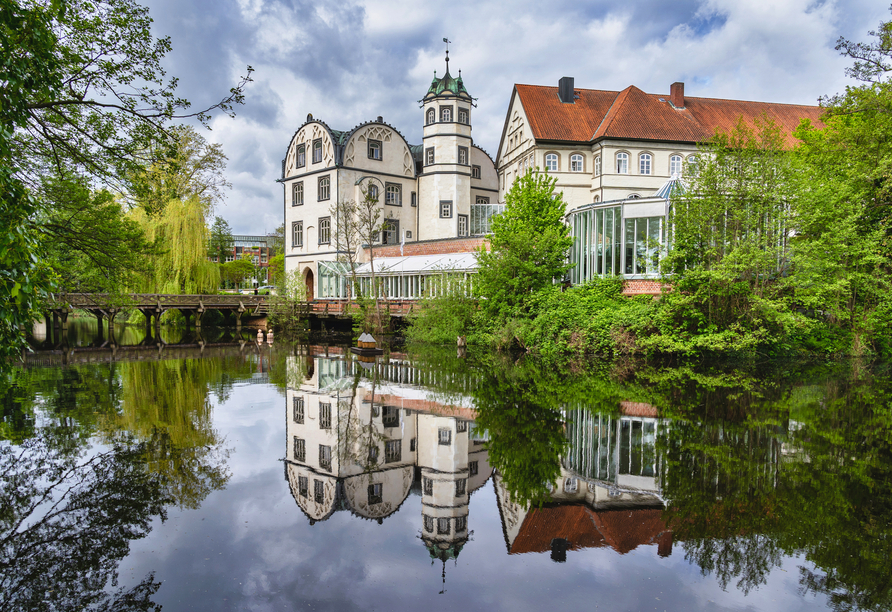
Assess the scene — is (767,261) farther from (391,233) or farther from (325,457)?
(391,233)

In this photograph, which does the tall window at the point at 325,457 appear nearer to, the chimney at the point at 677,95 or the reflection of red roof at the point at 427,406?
the reflection of red roof at the point at 427,406

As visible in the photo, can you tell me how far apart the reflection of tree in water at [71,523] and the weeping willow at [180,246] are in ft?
101

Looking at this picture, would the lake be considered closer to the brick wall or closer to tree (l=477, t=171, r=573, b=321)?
tree (l=477, t=171, r=573, b=321)

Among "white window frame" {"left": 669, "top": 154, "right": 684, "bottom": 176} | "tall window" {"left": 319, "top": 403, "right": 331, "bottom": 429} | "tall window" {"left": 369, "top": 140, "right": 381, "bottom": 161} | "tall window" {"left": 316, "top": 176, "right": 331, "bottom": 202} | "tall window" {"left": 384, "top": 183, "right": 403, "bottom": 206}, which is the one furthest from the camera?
"tall window" {"left": 384, "top": 183, "right": 403, "bottom": 206}

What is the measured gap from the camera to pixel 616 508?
6.97 m

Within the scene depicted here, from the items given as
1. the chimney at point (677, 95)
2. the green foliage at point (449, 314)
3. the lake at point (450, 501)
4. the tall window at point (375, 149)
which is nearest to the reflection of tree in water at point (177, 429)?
→ the lake at point (450, 501)

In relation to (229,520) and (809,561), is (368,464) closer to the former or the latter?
(229,520)

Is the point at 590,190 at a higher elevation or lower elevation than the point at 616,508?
higher

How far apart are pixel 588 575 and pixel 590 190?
34701 millimetres

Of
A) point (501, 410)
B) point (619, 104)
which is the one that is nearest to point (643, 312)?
point (501, 410)

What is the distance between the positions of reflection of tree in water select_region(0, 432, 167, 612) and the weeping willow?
3083 centimetres

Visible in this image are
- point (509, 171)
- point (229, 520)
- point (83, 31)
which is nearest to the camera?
point (229, 520)

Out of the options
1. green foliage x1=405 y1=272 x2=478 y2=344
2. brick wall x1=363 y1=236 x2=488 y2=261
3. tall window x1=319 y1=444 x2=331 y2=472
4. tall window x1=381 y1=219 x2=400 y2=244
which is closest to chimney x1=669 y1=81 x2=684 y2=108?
brick wall x1=363 y1=236 x2=488 y2=261

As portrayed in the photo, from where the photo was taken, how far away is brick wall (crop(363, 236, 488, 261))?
35.3 m
